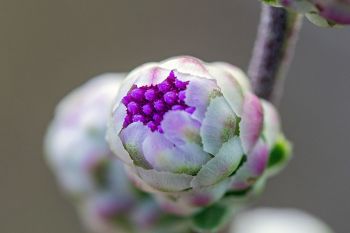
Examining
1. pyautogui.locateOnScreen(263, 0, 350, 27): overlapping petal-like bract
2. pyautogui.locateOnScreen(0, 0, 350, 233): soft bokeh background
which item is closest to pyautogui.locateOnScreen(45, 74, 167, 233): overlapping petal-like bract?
pyautogui.locateOnScreen(263, 0, 350, 27): overlapping petal-like bract

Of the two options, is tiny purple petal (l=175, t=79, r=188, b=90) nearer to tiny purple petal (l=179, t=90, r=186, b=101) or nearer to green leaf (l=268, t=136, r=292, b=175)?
tiny purple petal (l=179, t=90, r=186, b=101)

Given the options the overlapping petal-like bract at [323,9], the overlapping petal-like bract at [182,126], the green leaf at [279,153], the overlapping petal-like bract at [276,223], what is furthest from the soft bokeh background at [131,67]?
the overlapping petal-like bract at [323,9]

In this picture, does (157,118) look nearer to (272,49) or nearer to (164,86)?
(164,86)

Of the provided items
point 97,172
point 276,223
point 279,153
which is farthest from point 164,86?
point 276,223

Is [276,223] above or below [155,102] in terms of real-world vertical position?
below

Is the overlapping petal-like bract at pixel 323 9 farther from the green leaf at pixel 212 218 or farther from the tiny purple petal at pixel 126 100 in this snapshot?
the green leaf at pixel 212 218

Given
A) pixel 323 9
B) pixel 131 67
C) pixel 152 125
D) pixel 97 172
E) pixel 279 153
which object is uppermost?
pixel 323 9

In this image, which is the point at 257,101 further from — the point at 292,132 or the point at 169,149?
the point at 292,132
